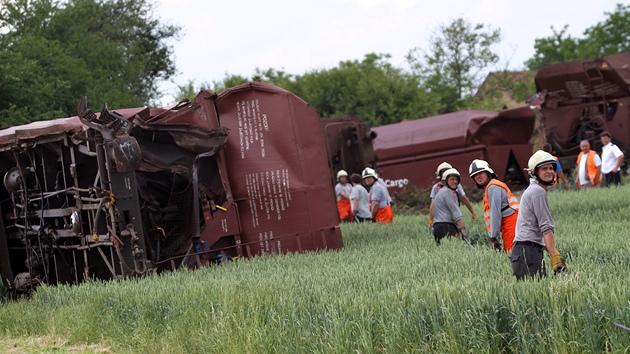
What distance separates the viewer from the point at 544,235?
898 centimetres

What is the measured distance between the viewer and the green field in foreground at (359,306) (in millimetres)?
6980

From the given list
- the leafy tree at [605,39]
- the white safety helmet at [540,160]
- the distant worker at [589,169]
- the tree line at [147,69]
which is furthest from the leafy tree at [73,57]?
the leafy tree at [605,39]

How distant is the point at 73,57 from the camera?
112 ft

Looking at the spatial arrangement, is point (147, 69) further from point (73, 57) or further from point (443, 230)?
point (443, 230)

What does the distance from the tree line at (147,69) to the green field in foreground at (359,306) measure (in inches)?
527

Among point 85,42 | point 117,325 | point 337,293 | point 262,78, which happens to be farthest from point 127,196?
point 262,78

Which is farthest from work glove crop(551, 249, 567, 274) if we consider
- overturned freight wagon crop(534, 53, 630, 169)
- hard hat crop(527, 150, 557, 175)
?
overturned freight wagon crop(534, 53, 630, 169)

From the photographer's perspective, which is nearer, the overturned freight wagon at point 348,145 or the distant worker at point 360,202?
the distant worker at point 360,202

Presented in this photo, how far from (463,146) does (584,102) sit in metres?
3.80

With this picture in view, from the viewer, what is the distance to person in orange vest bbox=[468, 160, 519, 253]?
11438mm

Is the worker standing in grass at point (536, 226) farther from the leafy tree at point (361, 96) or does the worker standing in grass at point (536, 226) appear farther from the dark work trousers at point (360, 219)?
the leafy tree at point (361, 96)

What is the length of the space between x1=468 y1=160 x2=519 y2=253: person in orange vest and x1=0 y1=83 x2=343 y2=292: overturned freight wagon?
14.1 ft

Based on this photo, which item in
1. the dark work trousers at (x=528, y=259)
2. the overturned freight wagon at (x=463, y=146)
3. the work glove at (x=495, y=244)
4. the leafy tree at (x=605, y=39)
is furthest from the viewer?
the leafy tree at (x=605, y=39)

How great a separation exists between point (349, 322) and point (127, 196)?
6.78 metres
